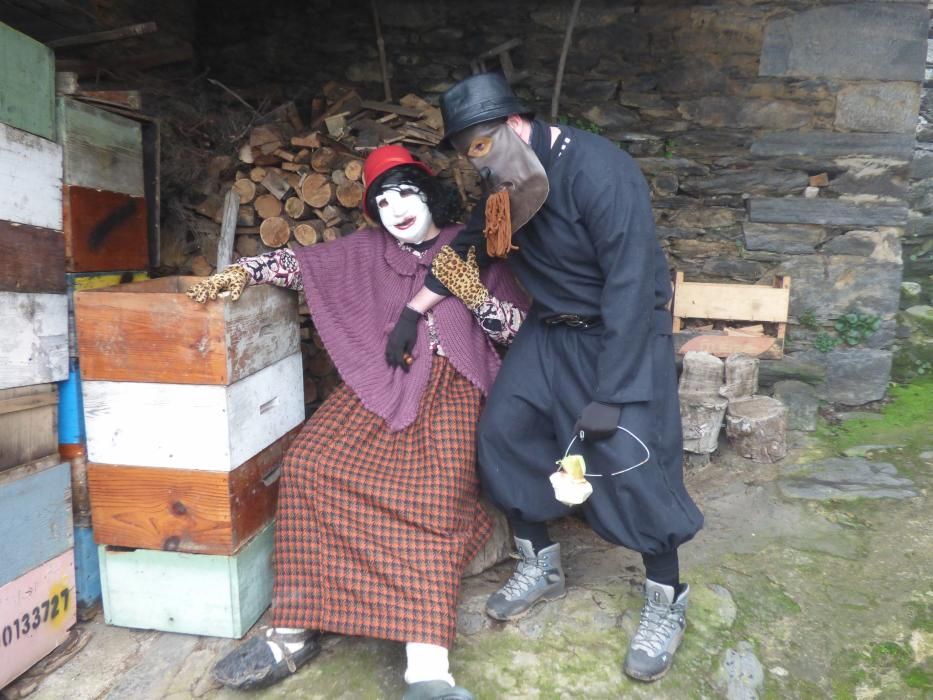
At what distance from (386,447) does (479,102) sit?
1116 mm

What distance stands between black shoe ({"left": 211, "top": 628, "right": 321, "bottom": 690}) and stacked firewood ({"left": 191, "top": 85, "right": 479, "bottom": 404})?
1459mm

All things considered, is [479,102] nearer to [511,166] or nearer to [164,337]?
[511,166]

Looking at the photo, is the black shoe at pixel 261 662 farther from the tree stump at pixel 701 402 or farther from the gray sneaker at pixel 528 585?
the tree stump at pixel 701 402

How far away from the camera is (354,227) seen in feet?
10.6

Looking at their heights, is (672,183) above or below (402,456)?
above

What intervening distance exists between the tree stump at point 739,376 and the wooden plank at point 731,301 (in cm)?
26

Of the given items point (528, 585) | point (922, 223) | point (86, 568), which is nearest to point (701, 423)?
point (528, 585)

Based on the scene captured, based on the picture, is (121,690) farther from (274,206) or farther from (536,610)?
(274,206)

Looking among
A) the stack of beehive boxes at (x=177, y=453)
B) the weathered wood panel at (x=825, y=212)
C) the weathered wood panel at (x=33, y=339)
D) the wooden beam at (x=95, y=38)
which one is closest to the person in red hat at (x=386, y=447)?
the stack of beehive boxes at (x=177, y=453)

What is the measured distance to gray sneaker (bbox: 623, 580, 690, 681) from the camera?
6.56ft

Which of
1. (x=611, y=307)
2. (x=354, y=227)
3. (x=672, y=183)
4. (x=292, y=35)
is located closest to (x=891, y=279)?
(x=672, y=183)

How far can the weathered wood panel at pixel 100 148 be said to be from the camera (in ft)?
7.14

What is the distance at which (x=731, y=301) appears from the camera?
146 inches

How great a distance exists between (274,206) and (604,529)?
212cm
